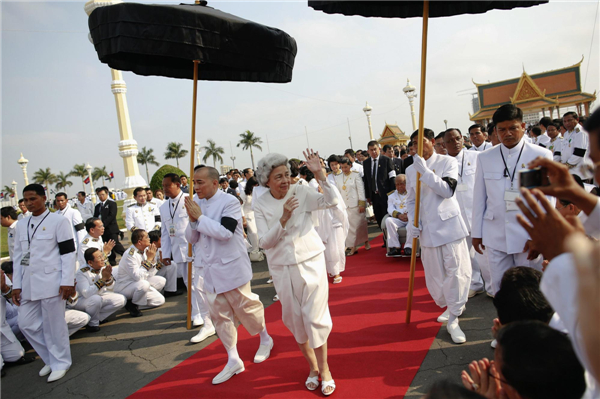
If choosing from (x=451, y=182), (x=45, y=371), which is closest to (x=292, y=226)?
(x=451, y=182)

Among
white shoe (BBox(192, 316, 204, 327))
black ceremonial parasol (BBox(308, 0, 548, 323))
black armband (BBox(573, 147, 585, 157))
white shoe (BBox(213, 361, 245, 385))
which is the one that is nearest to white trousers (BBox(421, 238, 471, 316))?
black ceremonial parasol (BBox(308, 0, 548, 323))

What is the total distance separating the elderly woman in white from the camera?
3.09m

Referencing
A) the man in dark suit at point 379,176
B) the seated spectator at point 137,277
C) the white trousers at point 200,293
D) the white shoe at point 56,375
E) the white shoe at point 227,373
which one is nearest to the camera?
the white shoe at point 227,373

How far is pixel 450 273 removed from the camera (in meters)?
3.74

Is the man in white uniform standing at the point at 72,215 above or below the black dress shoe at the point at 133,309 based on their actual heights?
above

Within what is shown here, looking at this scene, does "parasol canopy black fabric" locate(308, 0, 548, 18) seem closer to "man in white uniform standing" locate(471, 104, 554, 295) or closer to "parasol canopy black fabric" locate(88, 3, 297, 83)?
"parasol canopy black fabric" locate(88, 3, 297, 83)

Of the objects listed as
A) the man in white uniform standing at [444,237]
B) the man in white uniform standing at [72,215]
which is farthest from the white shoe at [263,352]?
the man in white uniform standing at [72,215]

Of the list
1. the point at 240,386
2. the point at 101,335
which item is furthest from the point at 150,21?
the point at 101,335

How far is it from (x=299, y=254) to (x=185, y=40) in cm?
213

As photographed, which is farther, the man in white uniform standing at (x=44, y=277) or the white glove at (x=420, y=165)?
the man in white uniform standing at (x=44, y=277)

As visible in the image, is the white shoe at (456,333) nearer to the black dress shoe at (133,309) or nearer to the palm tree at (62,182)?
the black dress shoe at (133,309)

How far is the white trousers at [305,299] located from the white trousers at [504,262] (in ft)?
4.81

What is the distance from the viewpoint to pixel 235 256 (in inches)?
148

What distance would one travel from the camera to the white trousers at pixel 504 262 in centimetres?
318
